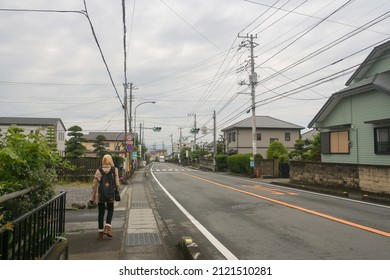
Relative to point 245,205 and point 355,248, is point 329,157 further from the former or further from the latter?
point 355,248

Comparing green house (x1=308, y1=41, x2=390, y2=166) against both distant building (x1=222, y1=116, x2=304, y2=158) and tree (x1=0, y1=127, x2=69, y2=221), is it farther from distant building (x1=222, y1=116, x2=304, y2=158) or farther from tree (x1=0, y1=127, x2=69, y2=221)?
distant building (x1=222, y1=116, x2=304, y2=158)

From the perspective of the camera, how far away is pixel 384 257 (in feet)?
16.9

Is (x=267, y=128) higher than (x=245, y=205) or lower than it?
higher

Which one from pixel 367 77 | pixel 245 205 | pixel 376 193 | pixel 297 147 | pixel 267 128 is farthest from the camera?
pixel 267 128

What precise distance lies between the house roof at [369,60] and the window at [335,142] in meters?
3.41

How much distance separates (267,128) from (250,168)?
710 inches

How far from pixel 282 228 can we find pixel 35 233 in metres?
5.41

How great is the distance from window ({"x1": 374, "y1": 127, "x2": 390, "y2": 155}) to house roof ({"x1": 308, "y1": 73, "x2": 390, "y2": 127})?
2.03 meters

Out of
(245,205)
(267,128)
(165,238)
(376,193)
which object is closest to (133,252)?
(165,238)

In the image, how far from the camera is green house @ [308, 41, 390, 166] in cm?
1678

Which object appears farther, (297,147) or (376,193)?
(297,147)

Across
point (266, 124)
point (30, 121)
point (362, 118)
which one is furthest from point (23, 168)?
point (30, 121)

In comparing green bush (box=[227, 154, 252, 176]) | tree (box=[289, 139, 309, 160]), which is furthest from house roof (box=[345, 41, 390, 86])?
green bush (box=[227, 154, 252, 176])
